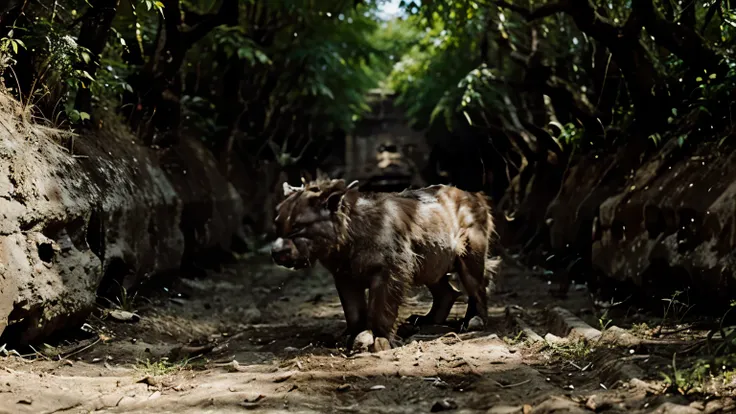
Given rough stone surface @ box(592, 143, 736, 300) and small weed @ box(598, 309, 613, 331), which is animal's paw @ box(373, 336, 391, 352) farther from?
rough stone surface @ box(592, 143, 736, 300)

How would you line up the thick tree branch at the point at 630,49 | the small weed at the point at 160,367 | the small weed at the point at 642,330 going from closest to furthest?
the small weed at the point at 160,367
the small weed at the point at 642,330
the thick tree branch at the point at 630,49

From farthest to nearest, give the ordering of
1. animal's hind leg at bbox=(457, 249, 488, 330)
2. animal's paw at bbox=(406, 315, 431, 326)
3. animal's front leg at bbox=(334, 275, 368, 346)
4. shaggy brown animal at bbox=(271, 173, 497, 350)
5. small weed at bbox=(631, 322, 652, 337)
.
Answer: animal's paw at bbox=(406, 315, 431, 326), animal's hind leg at bbox=(457, 249, 488, 330), animal's front leg at bbox=(334, 275, 368, 346), shaggy brown animal at bbox=(271, 173, 497, 350), small weed at bbox=(631, 322, 652, 337)

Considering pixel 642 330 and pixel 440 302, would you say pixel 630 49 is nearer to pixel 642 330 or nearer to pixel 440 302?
pixel 440 302

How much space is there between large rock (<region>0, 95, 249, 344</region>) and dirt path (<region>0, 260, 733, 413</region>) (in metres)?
0.37

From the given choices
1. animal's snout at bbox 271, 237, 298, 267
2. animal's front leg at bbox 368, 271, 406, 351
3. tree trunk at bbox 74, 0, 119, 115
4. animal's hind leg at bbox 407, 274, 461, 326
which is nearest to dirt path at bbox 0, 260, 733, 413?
animal's front leg at bbox 368, 271, 406, 351

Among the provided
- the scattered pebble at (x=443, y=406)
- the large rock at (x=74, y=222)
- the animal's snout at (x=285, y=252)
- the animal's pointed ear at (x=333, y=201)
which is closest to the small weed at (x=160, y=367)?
the large rock at (x=74, y=222)

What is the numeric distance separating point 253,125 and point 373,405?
1605 cm

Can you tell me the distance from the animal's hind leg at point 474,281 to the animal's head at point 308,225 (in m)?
1.87

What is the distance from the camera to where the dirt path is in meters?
4.53

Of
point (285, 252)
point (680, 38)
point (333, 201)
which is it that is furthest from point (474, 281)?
point (680, 38)

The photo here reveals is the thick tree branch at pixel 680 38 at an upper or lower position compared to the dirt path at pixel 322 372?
upper

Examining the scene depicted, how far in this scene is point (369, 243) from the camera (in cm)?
695

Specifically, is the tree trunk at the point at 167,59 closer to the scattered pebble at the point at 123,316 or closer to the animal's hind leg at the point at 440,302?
the scattered pebble at the point at 123,316

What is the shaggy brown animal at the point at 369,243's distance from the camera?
6.75 metres
